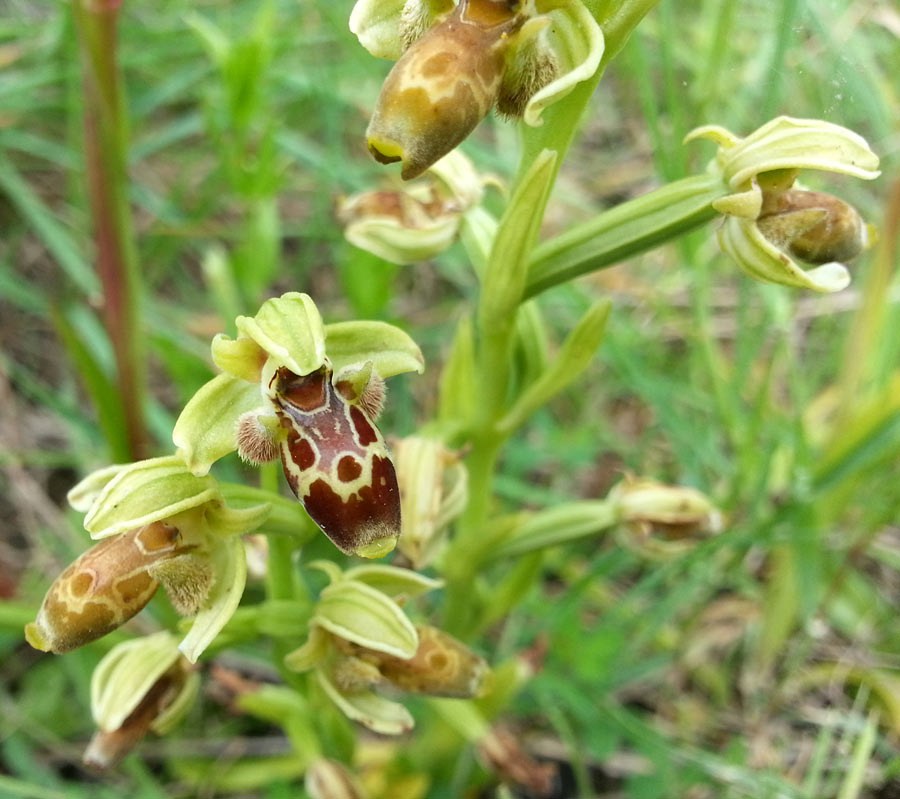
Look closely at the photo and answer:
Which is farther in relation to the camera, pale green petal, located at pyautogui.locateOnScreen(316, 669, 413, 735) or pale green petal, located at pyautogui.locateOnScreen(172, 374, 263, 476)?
pale green petal, located at pyautogui.locateOnScreen(316, 669, 413, 735)

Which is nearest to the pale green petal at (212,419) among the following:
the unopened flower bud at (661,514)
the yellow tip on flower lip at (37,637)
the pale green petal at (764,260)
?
the yellow tip on flower lip at (37,637)

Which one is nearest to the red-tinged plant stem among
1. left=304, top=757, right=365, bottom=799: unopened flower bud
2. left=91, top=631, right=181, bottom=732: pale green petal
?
left=91, top=631, right=181, bottom=732: pale green petal

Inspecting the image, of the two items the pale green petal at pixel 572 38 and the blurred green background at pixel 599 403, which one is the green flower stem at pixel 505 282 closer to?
the pale green petal at pixel 572 38

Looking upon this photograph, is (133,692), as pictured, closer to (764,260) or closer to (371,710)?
(371,710)

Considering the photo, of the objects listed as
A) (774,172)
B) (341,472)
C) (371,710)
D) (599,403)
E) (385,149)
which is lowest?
(599,403)

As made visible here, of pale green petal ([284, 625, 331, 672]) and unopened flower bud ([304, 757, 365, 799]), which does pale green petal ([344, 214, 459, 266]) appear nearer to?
pale green petal ([284, 625, 331, 672])

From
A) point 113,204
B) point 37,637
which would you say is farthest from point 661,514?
point 113,204
